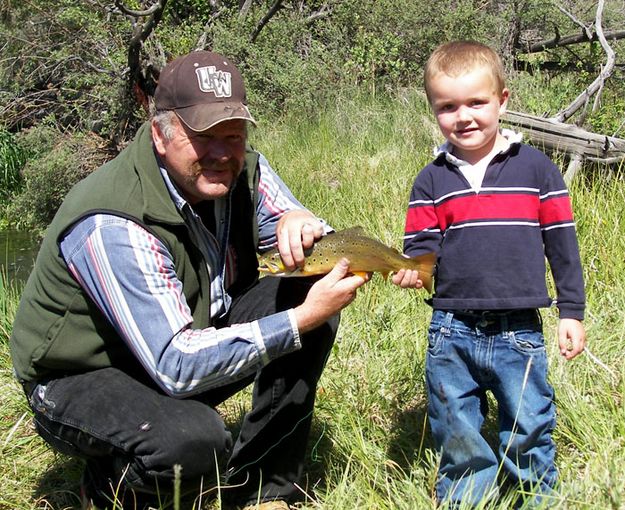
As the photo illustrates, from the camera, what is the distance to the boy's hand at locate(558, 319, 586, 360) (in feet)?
8.54

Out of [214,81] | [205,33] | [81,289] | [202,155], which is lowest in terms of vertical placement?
[81,289]

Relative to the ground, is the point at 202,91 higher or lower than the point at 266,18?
lower

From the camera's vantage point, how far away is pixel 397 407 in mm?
3537

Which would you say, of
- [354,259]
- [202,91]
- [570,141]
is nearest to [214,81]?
[202,91]

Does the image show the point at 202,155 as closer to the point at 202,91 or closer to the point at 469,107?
the point at 202,91

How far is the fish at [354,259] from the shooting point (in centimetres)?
264

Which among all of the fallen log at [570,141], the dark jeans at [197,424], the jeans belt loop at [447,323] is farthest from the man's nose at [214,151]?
the fallen log at [570,141]

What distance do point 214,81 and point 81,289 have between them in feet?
2.94

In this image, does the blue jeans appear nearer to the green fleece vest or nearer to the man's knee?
the man's knee

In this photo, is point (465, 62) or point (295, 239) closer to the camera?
point (465, 62)

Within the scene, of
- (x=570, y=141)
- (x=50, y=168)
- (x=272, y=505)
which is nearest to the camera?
(x=272, y=505)

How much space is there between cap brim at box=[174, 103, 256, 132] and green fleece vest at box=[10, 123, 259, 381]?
0.24 m

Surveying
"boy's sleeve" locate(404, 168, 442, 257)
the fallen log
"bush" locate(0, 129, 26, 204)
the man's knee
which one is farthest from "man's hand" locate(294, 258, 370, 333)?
"bush" locate(0, 129, 26, 204)

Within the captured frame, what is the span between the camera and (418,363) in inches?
144
